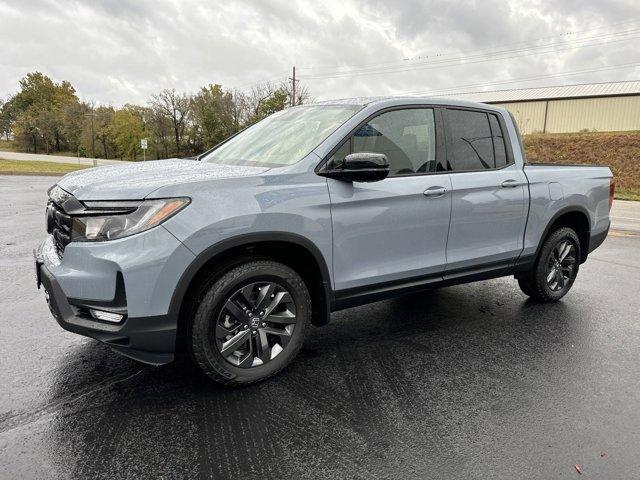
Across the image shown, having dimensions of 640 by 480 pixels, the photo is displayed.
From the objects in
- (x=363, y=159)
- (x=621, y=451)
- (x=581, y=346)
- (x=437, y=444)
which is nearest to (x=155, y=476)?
(x=437, y=444)

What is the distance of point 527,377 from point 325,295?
1.50 meters

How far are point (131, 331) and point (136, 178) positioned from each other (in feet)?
2.98

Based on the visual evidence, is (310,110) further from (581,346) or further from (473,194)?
(581,346)

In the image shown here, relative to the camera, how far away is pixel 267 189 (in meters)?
2.88

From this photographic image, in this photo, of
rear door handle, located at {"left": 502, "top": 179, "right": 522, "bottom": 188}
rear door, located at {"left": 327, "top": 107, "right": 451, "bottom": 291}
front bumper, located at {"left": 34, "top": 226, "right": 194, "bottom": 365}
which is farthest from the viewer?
rear door handle, located at {"left": 502, "top": 179, "right": 522, "bottom": 188}

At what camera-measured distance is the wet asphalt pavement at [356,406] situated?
91.4 inches

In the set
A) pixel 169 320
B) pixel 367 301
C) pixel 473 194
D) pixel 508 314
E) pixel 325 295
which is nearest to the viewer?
pixel 169 320

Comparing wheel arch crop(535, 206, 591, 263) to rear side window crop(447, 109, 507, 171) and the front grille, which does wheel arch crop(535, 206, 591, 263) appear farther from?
the front grille

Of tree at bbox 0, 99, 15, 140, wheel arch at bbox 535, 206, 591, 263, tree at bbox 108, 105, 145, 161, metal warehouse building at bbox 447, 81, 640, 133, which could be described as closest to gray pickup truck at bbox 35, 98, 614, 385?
wheel arch at bbox 535, 206, 591, 263

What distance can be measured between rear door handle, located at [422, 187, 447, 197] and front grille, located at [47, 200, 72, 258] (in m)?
2.37

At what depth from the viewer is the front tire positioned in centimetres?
279

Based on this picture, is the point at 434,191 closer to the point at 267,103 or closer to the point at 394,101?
the point at 394,101

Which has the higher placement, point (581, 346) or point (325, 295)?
point (325, 295)

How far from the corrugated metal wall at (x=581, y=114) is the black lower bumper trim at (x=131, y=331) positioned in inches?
1467
